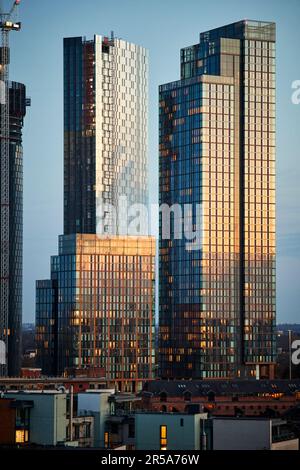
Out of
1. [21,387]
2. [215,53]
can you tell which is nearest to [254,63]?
[215,53]

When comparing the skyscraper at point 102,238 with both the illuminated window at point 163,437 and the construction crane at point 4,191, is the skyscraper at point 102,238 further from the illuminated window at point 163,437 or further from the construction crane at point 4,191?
the illuminated window at point 163,437

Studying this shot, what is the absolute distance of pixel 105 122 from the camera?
128m

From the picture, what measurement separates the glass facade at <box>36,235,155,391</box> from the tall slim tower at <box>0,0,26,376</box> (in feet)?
16.4

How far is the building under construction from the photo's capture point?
405 ft

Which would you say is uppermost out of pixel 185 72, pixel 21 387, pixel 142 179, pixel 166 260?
pixel 185 72

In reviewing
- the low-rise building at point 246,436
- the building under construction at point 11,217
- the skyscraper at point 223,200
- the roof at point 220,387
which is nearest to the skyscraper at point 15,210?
the building under construction at point 11,217

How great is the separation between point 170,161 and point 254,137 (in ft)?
24.7

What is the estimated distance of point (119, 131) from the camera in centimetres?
12744

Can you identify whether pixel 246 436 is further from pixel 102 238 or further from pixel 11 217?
pixel 11 217

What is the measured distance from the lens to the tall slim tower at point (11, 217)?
12369 cm

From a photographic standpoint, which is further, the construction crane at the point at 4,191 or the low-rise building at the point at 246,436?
the construction crane at the point at 4,191

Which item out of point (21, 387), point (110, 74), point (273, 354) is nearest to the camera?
point (21, 387)

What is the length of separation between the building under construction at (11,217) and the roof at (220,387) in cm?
2492

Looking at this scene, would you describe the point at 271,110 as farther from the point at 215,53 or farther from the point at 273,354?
the point at 273,354
